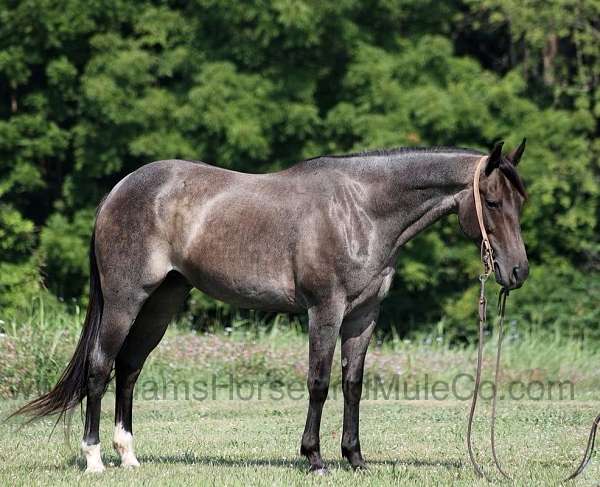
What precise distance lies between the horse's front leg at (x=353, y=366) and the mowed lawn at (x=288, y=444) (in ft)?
0.47

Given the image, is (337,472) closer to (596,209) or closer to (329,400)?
(329,400)

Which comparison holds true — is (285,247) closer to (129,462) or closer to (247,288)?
(247,288)

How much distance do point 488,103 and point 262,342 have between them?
23.2ft

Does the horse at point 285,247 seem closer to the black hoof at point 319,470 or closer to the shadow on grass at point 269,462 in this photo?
the black hoof at point 319,470

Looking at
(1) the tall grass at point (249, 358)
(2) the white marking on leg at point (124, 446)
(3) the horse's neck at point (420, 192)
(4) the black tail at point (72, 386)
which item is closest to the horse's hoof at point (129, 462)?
(2) the white marking on leg at point (124, 446)

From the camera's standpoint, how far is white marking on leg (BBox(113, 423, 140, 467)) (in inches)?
278

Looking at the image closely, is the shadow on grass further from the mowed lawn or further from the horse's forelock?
the horse's forelock

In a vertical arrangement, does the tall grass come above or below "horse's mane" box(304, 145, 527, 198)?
below

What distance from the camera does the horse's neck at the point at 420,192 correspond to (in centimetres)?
663

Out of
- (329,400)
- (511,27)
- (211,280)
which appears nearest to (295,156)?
(511,27)

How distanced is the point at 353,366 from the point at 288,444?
1651 mm

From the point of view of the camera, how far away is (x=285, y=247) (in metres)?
6.69

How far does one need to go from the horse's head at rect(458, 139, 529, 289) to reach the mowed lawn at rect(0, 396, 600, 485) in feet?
4.40

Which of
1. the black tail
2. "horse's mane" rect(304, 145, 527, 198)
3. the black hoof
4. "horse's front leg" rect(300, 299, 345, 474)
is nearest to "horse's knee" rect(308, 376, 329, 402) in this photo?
"horse's front leg" rect(300, 299, 345, 474)
